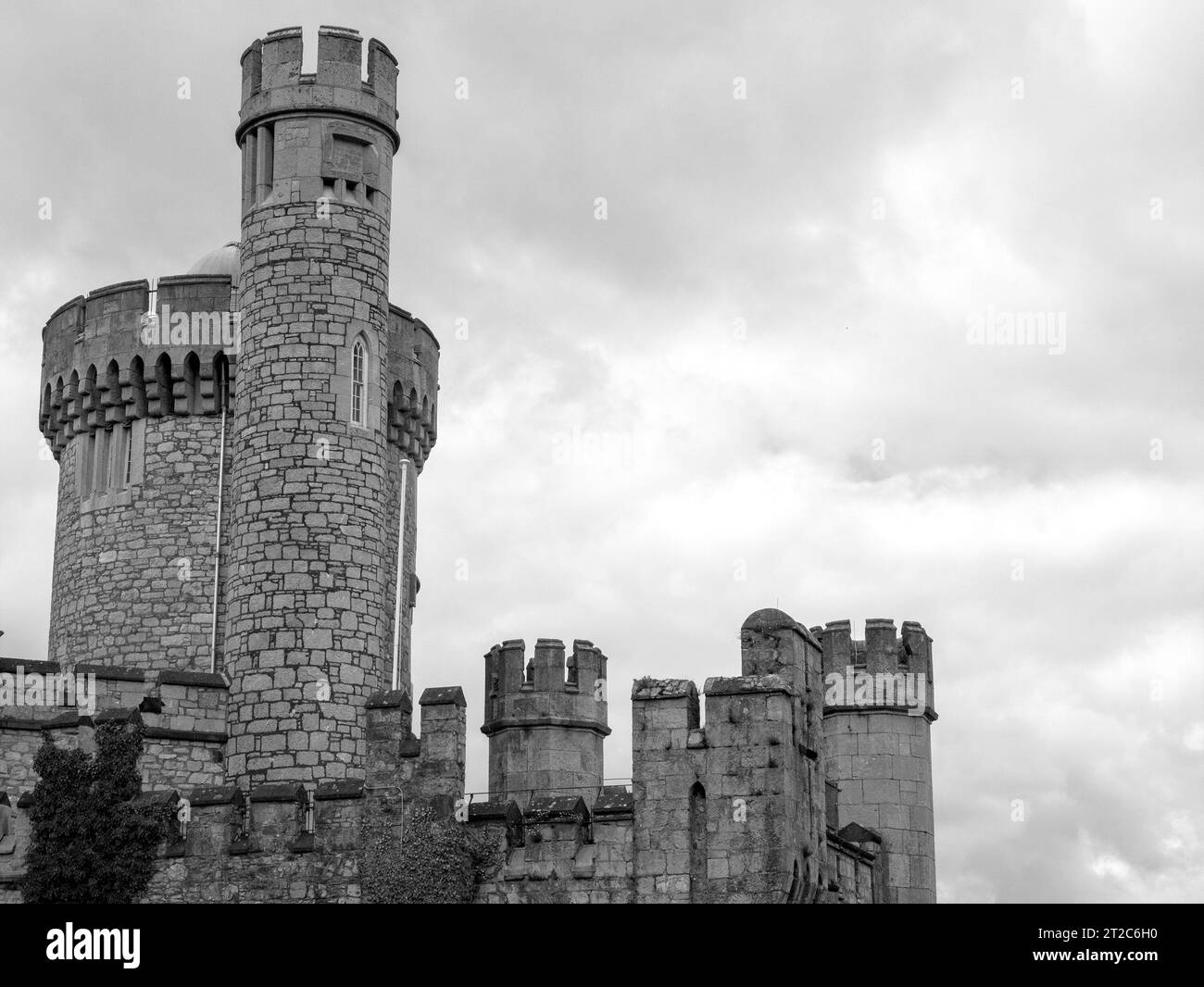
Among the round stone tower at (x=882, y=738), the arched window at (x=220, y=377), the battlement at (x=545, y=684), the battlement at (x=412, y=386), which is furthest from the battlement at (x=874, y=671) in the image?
the arched window at (x=220, y=377)

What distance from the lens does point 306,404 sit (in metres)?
30.5

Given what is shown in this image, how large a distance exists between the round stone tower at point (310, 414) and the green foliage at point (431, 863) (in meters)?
4.73

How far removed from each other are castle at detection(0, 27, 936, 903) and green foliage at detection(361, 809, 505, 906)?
0.64 ft

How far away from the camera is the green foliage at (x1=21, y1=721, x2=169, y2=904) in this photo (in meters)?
25.2

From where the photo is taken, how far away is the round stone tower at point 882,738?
96.9ft

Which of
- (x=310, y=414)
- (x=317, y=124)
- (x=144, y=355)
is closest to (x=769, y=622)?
(x=310, y=414)

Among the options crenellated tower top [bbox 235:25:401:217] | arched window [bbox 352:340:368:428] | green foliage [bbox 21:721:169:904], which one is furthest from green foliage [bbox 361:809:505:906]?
crenellated tower top [bbox 235:25:401:217]

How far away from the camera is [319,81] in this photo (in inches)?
1245

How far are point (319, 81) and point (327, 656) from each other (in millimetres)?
9230

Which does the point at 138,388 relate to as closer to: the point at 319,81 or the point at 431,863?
the point at 319,81

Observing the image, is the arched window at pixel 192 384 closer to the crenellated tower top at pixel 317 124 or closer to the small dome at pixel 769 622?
the crenellated tower top at pixel 317 124

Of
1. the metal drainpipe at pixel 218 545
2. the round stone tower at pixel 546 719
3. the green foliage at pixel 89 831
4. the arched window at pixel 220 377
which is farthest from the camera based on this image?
the arched window at pixel 220 377

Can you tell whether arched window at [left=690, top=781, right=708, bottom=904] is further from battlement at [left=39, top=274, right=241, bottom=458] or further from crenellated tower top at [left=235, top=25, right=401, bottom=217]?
battlement at [left=39, top=274, right=241, bottom=458]
